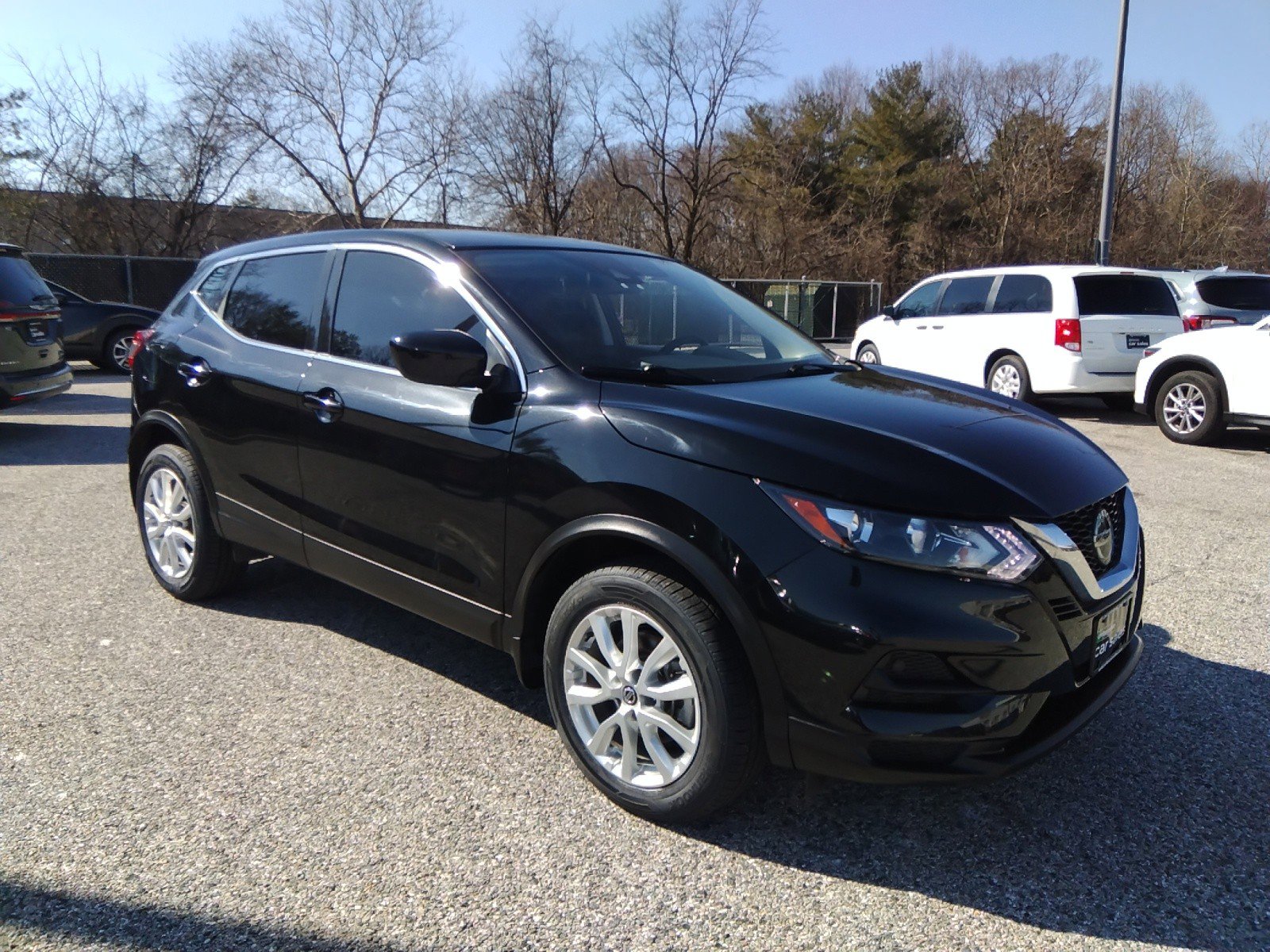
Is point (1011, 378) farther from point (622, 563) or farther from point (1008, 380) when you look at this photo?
point (622, 563)

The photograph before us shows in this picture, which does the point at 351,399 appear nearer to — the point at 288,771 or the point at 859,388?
the point at 288,771

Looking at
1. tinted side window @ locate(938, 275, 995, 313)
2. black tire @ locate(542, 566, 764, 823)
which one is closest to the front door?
black tire @ locate(542, 566, 764, 823)

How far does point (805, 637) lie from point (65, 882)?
201cm

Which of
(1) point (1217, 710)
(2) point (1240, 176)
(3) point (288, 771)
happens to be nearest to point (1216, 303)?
(1) point (1217, 710)

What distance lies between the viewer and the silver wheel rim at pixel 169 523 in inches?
179

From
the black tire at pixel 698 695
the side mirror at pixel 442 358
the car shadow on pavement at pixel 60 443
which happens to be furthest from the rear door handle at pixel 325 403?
the car shadow on pavement at pixel 60 443

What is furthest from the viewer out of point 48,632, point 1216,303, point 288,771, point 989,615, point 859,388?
point 1216,303

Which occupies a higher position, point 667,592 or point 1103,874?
point 667,592

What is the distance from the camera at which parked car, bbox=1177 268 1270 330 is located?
11461 millimetres

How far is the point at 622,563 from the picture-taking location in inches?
111

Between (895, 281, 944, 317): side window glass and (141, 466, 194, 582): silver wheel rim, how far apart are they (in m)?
10.0

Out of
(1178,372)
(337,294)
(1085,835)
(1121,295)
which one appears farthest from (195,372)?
(1121,295)

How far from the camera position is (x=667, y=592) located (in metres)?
2.63

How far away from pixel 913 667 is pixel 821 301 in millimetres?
25904
